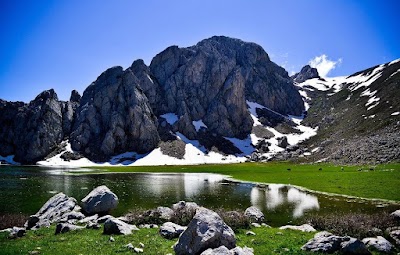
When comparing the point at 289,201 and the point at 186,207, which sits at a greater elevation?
the point at 186,207

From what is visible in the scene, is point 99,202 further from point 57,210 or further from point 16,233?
point 16,233

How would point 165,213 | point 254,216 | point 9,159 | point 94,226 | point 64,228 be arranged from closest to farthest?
1. point 64,228
2. point 94,226
3. point 165,213
4. point 254,216
5. point 9,159

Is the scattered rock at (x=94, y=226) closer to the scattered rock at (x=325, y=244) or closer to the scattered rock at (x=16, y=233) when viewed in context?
the scattered rock at (x=16, y=233)

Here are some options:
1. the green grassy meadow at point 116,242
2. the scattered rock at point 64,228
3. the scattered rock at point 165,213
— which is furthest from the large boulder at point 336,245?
the scattered rock at point 64,228

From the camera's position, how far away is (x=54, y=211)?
35500 millimetres

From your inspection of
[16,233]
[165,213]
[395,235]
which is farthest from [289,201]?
[16,233]

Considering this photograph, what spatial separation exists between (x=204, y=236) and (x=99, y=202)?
25240 millimetres

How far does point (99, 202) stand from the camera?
3819 cm

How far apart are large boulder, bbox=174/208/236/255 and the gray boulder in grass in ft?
75.9

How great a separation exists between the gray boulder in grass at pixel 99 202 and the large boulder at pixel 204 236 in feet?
75.9

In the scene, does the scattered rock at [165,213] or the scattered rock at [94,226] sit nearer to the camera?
the scattered rock at [94,226]

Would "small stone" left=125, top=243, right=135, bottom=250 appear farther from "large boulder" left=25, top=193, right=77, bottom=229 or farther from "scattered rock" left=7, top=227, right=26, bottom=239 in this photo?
"large boulder" left=25, top=193, right=77, bottom=229

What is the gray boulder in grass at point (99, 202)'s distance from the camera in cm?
3775

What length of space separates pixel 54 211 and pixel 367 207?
4137cm
